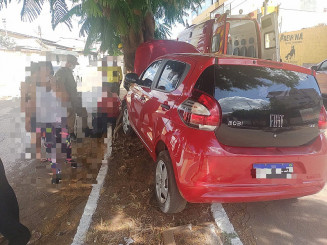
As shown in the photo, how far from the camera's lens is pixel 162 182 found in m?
2.98

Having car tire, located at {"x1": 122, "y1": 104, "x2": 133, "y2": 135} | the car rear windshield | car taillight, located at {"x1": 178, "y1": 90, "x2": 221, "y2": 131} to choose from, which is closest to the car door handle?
car taillight, located at {"x1": 178, "y1": 90, "x2": 221, "y2": 131}

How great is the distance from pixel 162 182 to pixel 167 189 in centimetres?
17

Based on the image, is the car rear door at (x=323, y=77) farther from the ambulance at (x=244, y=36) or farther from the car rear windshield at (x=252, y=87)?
the car rear windshield at (x=252, y=87)

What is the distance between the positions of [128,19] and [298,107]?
1.95 m

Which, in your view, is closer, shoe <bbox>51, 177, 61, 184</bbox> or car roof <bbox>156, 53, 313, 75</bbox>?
car roof <bbox>156, 53, 313, 75</bbox>

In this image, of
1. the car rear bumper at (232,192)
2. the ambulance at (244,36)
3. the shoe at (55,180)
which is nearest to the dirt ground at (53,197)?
the shoe at (55,180)

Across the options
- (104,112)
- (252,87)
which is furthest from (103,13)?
(104,112)

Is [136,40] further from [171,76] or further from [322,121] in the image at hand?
[322,121]

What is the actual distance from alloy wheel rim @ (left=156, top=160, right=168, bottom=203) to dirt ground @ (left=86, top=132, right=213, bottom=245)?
0.61ft

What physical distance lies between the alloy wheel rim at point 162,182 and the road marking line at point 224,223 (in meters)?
0.59

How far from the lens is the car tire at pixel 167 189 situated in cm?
269

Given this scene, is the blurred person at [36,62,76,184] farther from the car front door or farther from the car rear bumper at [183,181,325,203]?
the car rear bumper at [183,181,325,203]

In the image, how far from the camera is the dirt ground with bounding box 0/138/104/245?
272 cm

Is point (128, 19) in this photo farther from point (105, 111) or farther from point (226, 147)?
point (105, 111)
